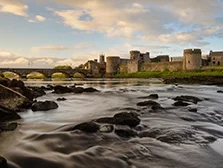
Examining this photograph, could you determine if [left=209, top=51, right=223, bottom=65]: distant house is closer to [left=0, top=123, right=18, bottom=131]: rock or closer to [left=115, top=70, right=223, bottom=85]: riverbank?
[left=115, top=70, right=223, bottom=85]: riverbank

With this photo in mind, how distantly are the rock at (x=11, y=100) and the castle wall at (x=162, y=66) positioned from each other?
70436 mm

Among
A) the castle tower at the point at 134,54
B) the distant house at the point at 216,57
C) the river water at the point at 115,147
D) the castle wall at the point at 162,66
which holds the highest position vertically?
the castle tower at the point at 134,54

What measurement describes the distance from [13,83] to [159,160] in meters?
13.1

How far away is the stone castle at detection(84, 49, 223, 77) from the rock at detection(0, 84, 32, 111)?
6620 centimetres

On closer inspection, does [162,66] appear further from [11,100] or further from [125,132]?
[125,132]

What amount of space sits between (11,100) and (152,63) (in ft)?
252

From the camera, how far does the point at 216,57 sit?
7662 cm

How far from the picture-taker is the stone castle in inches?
2889

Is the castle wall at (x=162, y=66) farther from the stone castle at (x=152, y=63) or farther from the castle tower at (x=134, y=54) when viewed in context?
the castle tower at (x=134, y=54)

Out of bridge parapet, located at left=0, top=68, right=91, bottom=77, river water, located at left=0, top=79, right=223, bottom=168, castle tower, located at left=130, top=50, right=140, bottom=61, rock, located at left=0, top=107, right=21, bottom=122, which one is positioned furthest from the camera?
castle tower, located at left=130, top=50, right=140, bottom=61

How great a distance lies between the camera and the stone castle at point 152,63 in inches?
2889

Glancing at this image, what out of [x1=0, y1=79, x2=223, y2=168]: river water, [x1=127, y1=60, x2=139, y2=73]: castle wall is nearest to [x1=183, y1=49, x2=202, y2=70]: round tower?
[x1=127, y1=60, x2=139, y2=73]: castle wall

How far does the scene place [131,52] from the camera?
103 metres

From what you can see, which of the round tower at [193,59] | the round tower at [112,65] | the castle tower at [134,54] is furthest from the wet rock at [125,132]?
the castle tower at [134,54]
